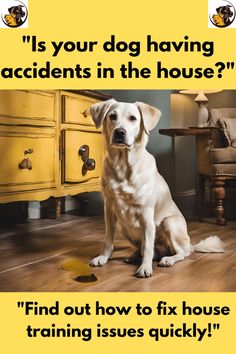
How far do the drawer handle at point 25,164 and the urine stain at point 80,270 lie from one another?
0.69 metres

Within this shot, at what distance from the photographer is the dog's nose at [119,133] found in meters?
1.75

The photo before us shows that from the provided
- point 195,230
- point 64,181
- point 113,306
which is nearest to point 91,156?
point 64,181

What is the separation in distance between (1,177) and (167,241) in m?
0.95

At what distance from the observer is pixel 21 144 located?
7.84 feet

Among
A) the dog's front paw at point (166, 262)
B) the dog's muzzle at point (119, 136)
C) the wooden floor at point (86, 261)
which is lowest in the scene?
the wooden floor at point (86, 261)

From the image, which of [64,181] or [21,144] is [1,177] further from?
[64,181]

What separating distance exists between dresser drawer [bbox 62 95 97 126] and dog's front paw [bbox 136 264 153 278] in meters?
1.32

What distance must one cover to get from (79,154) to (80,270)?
1223 mm

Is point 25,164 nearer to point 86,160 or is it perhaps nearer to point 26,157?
point 26,157

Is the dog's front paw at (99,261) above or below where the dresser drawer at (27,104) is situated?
below

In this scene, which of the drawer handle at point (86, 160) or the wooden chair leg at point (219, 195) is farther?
the wooden chair leg at point (219, 195)

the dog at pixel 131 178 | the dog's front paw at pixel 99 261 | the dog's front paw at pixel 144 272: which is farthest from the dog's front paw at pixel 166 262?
the dog's front paw at pixel 99 261

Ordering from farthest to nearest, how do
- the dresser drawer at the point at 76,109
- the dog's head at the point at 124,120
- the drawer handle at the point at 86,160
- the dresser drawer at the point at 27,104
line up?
the drawer handle at the point at 86,160
the dresser drawer at the point at 76,109
the dresser drawer at the point at 27,104
the dog's head at the point at 124,120

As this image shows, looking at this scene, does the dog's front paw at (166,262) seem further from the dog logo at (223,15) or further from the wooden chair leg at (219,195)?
the wooden chair leg at (219,195)
